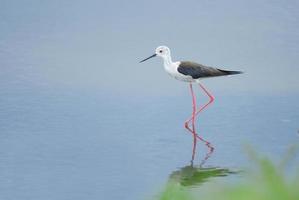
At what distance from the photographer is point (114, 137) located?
19.6ft

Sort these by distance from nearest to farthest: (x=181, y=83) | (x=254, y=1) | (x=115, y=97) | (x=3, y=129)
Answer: (x=3, y=129) < (x=115, y=97) < (x=181, y=83) < (x=254, y=1)

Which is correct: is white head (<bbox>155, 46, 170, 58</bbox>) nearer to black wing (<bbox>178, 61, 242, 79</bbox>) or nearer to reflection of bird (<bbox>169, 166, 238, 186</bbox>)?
black wing (<bbox>178, 61, 242, 79</bbox>)

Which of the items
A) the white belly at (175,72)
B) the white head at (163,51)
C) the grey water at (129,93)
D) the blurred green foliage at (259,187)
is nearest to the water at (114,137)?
the grey water at (129,93)

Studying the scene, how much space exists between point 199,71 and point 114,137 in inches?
43.1

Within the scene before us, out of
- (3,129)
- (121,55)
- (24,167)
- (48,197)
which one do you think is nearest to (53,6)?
(121,55)

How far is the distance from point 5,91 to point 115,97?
982 mm

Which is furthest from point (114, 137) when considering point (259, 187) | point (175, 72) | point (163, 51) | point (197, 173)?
point (259, 187)

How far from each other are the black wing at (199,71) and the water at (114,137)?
0.29m

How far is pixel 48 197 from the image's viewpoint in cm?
482

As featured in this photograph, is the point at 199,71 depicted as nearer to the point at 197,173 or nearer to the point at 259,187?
the point at 197,173

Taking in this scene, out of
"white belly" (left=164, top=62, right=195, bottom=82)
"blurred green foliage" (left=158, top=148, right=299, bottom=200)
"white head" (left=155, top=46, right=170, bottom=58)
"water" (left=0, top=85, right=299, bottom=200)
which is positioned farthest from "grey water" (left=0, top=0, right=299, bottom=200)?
"blurred green foliage" (left=158, top=148, right=299, bottom=200)

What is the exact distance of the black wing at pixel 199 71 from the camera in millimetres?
6602

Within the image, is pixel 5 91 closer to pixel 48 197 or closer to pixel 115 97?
pixel 115 97

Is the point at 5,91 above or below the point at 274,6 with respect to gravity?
below
